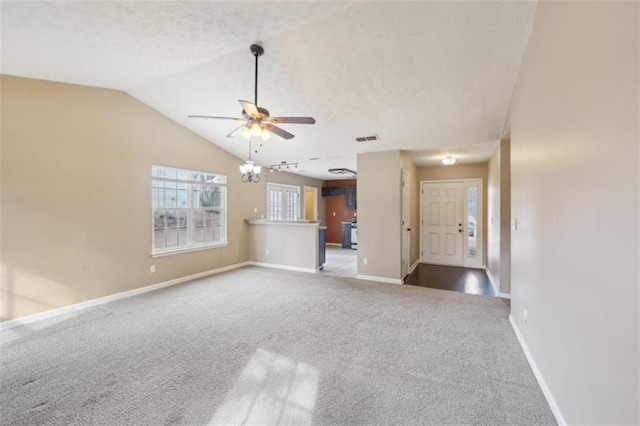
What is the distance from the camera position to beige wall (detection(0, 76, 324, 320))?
10.3ft

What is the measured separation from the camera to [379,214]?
5.06 m

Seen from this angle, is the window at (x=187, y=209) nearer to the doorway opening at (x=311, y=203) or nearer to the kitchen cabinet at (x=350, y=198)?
the doorway opening at (x=311, y=203)

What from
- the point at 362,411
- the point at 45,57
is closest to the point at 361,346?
the point at 362,411

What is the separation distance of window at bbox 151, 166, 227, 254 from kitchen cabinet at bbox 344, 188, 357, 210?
4890 millimetres

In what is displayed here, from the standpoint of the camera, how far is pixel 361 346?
8.71 ft

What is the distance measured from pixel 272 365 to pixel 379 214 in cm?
340

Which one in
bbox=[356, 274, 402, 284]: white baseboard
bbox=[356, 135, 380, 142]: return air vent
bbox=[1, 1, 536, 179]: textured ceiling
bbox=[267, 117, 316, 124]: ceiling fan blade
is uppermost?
bbox=[1, 1, 536, 179]: textured ceiling

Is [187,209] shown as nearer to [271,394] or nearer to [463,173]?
[271,394]

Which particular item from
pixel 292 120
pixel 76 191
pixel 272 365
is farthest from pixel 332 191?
pixel 272 365

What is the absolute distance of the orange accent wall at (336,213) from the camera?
399 inches

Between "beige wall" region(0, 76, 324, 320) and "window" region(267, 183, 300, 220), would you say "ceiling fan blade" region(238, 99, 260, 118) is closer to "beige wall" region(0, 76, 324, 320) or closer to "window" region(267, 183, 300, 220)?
"beige wall" region(0, 76, 324, 320)

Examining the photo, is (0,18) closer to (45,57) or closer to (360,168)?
(45,57)

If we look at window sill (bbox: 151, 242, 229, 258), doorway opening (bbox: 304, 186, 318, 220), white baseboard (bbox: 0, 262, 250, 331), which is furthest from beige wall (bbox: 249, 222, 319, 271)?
doorway opening (bbox: 304, 186, 318, 220)

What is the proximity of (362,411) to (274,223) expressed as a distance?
4713mm
